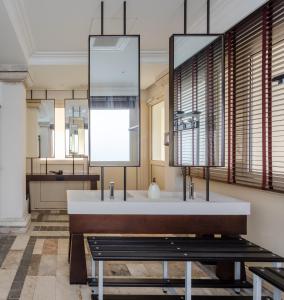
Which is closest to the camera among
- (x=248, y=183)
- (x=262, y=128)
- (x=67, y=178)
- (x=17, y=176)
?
(x=262, y=128)

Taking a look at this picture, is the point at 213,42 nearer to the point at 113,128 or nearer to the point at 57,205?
the point at 113,128

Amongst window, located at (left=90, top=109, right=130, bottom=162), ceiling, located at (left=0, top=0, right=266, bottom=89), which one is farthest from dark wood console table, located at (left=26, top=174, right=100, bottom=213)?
window, located at (left=90, top=109, right=130, bottom=162)

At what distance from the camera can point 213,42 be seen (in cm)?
373

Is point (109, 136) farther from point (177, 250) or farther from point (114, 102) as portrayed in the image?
point (177, 250)

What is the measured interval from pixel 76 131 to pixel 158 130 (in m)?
1.68

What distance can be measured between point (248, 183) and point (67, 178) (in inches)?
170

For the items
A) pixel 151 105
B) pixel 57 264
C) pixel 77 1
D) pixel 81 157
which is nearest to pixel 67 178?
pixel 81 157

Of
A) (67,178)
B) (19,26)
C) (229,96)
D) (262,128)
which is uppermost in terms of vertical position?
(19,26)

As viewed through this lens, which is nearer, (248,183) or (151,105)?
(248,183)

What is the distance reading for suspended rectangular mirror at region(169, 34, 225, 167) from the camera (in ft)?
12.0

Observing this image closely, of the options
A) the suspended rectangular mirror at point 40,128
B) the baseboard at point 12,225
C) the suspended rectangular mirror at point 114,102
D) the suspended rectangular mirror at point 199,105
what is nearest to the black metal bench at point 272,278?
the suspended rectangular mirror at point 199,105

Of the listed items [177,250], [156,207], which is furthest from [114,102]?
[177,250]

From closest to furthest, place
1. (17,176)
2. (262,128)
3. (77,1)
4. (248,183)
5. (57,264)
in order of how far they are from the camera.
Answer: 1. (262,128)
2. (248,183)
3. (77,1)
4. (57,264)
5. (17,176)

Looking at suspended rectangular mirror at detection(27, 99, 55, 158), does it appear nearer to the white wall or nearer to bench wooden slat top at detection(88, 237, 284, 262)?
the white wall
